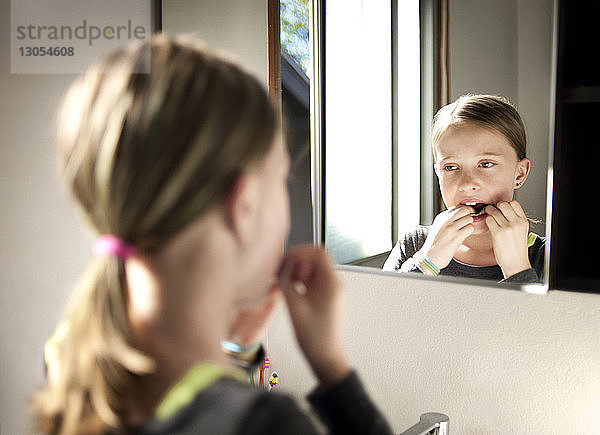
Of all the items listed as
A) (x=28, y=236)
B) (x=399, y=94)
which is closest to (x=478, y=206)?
(x=399, y=94)

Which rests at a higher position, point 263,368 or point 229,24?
point 229,24

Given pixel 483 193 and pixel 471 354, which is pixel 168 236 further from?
pixel 471 354

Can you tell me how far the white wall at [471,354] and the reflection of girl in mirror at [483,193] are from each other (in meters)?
0.04

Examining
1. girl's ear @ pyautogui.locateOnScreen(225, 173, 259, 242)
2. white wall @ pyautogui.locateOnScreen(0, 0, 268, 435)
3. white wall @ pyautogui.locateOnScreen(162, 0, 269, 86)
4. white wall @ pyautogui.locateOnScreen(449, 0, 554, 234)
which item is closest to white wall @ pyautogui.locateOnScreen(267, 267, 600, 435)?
white wall @ pyautogui.locateOnScreen(449, 0, 554, 234)

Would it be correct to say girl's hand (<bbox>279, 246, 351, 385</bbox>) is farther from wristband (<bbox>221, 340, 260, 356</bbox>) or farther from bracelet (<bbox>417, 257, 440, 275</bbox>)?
bracelet (<bbox>417, 257, 440, 275</bbox>)

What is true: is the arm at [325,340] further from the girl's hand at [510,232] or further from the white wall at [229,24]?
the girl's hand at [510,232]

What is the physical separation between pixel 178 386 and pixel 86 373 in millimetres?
43

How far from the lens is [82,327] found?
0.94 ft

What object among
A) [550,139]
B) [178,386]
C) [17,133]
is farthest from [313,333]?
[550,139]

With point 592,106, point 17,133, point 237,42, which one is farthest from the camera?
point 237,42

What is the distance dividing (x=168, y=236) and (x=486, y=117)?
0.52m

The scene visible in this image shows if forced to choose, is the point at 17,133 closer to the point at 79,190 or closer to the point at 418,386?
the point at 79,190

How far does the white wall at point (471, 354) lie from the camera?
2.36 ft

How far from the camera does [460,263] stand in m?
0.75
